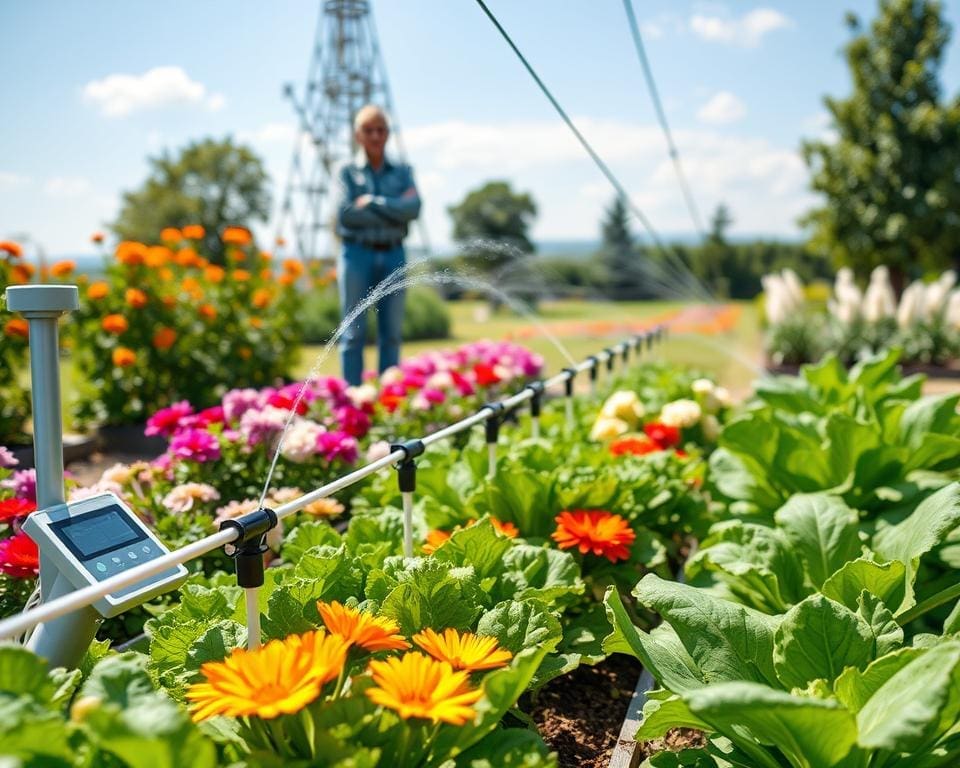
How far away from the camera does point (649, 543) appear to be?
99.8 inches

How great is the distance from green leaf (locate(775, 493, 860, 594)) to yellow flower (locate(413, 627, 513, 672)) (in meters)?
1.16

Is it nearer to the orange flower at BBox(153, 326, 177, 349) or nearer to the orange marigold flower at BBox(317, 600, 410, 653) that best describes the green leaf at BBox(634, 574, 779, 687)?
the orange marigold flower at BBox(317, 600, 410, 653)

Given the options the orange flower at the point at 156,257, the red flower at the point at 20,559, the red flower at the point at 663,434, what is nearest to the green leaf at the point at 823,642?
the red flower at the point at 20,559

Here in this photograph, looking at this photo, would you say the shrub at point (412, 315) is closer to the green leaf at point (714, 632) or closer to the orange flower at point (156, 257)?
the orange flower at point (156, 257)

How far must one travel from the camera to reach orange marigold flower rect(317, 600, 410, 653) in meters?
1.42

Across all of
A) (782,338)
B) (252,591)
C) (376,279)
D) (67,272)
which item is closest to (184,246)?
(67,272)

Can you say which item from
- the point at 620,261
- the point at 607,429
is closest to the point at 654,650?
the point at 607,429

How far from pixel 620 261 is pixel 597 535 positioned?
2871 cm

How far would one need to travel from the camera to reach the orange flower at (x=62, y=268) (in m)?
5.45

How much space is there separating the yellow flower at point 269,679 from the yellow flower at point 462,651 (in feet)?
0.67

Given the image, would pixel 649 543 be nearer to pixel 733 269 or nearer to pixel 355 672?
pixel 355 672

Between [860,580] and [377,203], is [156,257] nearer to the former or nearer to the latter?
[377,203]

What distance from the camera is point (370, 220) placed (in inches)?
210

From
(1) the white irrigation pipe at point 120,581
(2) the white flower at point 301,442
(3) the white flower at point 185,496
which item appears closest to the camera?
(1) the white irrigation pipe at point 120,581
